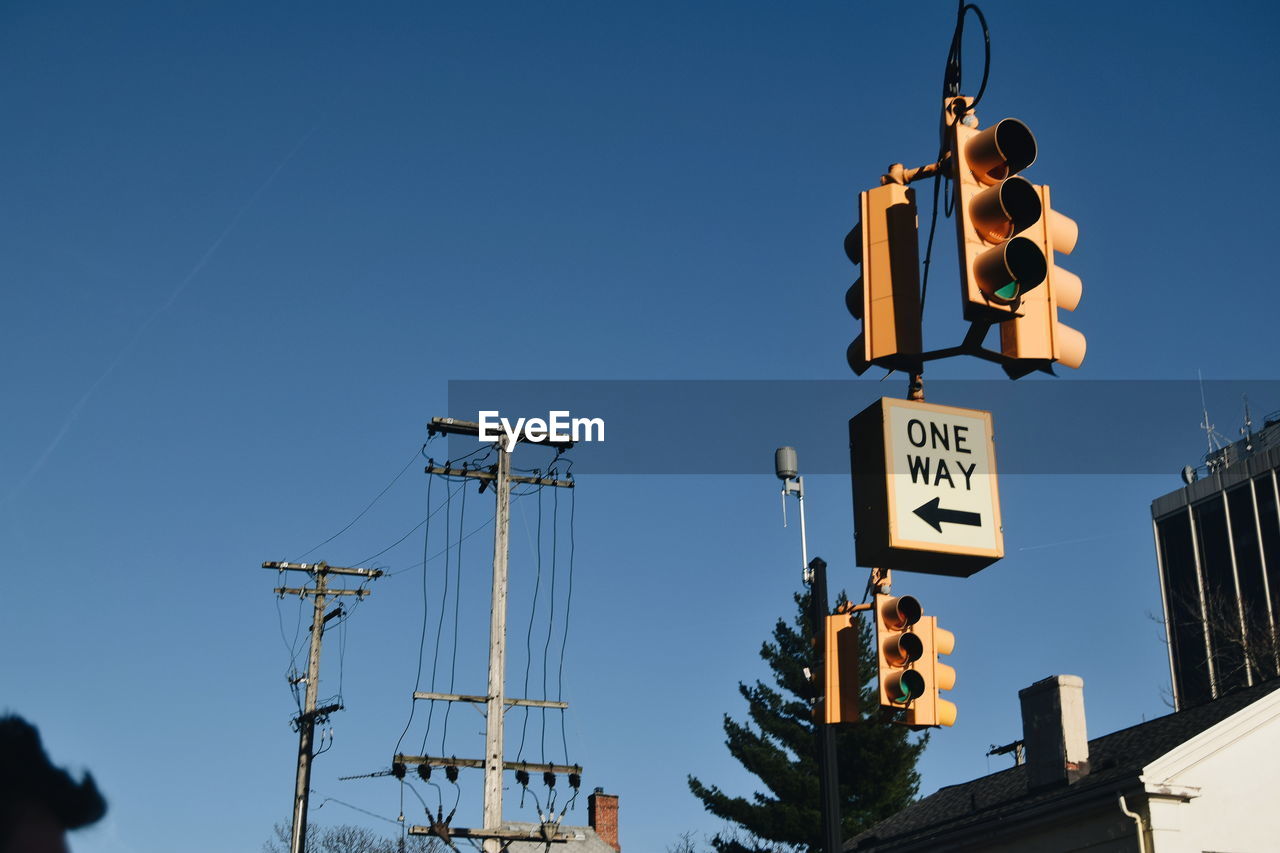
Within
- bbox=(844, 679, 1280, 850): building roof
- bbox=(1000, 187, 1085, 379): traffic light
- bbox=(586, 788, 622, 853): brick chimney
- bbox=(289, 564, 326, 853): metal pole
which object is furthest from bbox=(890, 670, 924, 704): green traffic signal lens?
bbox=(586, 788, 622, 853): brick chimney

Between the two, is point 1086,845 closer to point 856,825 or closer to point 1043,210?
point 1043,210

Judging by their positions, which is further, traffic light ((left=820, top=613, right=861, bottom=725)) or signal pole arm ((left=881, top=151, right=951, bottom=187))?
traffic light ((left=820, top=613, right=861, bottom=725))

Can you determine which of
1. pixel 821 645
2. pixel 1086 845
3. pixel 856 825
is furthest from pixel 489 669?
pixel 856 825

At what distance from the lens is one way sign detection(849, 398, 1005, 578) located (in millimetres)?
6688

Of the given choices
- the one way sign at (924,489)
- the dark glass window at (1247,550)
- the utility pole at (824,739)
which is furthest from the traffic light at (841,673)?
the dark glass window at (1247,550)

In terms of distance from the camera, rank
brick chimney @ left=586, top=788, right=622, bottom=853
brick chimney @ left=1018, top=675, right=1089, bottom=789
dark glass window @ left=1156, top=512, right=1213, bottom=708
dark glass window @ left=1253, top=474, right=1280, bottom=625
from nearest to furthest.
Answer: brick chimney @ left=1018, top=675, right=1089, bottom=789, brick chimney @ left=586, top=788, right=622, bottom=853, dark glass window @ left=1253, top=474, right=1280, bottom=625, dark glass window @ left=1156, top=512, right=1213, bottom=708

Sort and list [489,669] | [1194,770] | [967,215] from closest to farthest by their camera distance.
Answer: [967,215]
[1194,770]
[489,669]

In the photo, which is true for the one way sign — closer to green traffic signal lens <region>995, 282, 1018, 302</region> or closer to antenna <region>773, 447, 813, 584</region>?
green traffic signal lens <region>995, 282, 1018, 302</region>

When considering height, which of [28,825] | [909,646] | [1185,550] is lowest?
[28,825]

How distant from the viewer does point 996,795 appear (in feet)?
78.8

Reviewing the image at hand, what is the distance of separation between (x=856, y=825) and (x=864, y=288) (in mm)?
38782

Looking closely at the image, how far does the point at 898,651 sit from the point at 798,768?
39.0 metres

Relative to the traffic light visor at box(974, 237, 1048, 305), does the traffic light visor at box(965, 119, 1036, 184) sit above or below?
above

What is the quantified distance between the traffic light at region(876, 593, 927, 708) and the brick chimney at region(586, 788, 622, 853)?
3693 cm
